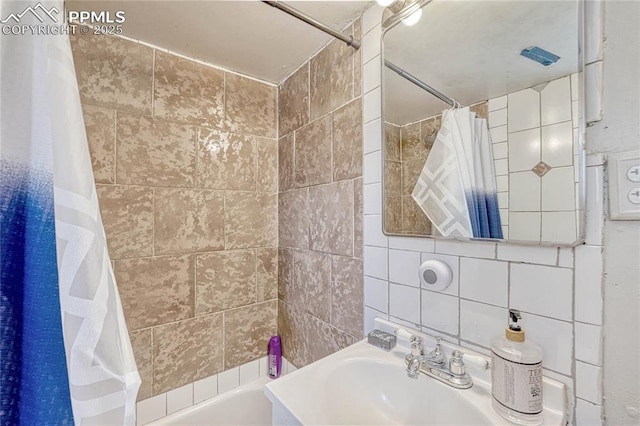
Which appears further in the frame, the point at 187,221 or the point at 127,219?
the point at 187,221

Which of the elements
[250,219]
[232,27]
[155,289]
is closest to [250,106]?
[232,27]

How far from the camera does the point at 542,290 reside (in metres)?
0.61

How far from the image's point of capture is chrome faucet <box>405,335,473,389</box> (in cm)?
69

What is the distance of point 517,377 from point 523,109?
1.99ft

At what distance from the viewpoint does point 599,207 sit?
55cm

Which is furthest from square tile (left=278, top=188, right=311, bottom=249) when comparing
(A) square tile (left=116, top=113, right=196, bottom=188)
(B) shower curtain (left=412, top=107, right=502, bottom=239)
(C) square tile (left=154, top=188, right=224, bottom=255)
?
(B) shower curtain (left=412, top=107, right=502, bottom=239)

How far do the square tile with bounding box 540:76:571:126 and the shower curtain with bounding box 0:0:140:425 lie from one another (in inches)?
36.5

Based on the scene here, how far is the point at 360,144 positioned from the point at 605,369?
885 mm

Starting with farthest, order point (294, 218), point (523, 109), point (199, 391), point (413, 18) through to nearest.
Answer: point (294, 218)
point (199, 391)
point (413, 18)
point (523, 109)

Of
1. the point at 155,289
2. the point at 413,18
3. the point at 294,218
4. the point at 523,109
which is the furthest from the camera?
the point at 294,218

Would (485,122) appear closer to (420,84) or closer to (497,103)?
(497,103)

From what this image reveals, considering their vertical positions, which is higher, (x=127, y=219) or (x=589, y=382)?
(x=127, y=219)

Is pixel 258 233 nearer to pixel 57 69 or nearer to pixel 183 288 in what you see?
pixel 183 288

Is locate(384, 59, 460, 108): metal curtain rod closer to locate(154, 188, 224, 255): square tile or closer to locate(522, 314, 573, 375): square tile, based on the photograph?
locate(522, 314, 573, 375): square tile
